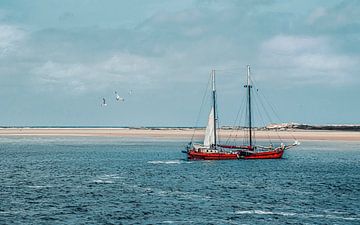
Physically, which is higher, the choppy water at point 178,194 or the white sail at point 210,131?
the white sail at point 210,131

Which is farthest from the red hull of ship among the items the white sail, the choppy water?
the choppy water

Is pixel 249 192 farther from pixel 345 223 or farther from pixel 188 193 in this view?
pixel 345 223

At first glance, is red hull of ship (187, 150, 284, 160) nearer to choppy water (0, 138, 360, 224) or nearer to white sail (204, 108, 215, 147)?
white sail (204, 108, 215, 147)

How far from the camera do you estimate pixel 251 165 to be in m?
94.9

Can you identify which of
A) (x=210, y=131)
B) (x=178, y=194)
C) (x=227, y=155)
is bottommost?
(x=178, y=194)

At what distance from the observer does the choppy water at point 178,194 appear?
45500mm

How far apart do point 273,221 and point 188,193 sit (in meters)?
16.4

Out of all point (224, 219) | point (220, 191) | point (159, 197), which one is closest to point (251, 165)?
point (220, 191)

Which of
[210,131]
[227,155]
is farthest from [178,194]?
[210,131]

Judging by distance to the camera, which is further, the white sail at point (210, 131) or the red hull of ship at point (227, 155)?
the white sail at point (210, 131)

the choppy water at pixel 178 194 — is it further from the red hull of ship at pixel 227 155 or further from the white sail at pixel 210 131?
the white sail at pixel 210 131

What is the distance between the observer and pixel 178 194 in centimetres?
5803

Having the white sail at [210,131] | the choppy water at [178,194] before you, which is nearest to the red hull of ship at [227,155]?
the white sail at [210,131]

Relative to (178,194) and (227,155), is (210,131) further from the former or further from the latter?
(178,194)
